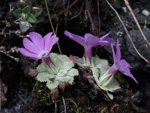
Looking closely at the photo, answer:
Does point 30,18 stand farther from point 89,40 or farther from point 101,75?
point 101,75

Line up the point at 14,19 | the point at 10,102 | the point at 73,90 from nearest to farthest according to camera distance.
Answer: the point at 73,90
the point at 14,19
the point at 10,102

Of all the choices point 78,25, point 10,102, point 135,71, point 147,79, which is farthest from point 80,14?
point 10,102

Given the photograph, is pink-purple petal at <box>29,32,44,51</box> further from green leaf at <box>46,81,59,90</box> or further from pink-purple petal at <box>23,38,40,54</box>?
green leaf at <box>46,81,59,90</box>

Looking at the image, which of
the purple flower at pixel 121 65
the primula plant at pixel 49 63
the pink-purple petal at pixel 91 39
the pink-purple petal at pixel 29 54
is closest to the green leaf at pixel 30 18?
the primula plant at pixel 49 63

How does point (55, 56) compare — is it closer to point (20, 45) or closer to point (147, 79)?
point (20, 45)

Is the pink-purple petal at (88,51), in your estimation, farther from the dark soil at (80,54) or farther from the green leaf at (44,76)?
the green leaf at (44,76)

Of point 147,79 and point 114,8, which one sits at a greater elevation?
point 114,8
